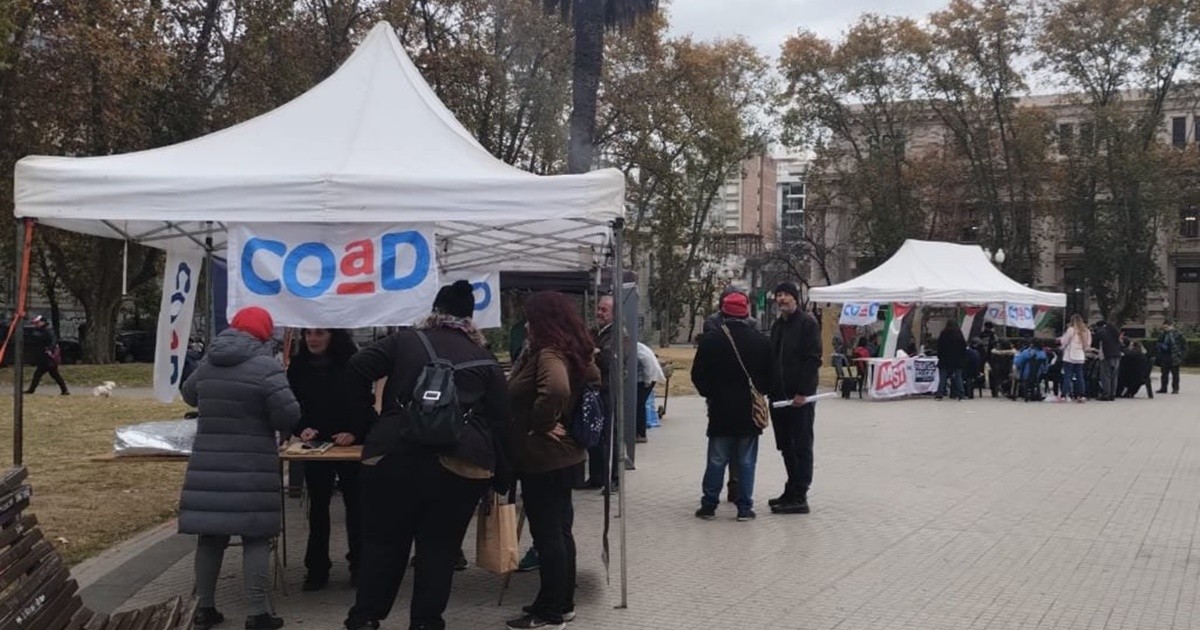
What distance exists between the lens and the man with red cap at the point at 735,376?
8.45m

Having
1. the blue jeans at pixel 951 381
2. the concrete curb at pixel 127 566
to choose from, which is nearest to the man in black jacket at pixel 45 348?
the concrete curb at pixel 127 566

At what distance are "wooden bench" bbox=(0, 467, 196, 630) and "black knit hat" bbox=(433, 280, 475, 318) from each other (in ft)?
5.93

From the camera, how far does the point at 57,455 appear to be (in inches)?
484

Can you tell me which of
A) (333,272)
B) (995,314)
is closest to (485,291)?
(333,272)

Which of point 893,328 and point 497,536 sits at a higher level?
point 893,328

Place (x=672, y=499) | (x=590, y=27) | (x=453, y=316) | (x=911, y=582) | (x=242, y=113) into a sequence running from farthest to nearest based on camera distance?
(x=242, y=113)
(x=590, y=27)
(x=672, y=499)
(x=911, y=582)
(x=453, y=316)

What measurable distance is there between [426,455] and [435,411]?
27 cm

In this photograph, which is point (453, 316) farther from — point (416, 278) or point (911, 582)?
point (911, 582)

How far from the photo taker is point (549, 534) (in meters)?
5.64

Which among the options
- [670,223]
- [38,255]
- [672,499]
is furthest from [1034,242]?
[672,499]

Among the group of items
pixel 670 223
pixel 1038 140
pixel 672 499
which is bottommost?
pixel 672 499

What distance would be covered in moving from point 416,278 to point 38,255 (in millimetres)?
34541

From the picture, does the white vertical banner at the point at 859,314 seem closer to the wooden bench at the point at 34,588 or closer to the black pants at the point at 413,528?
the black pants at the point at 413,528

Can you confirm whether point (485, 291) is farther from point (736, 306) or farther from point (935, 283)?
Answer: point (935, 283)
